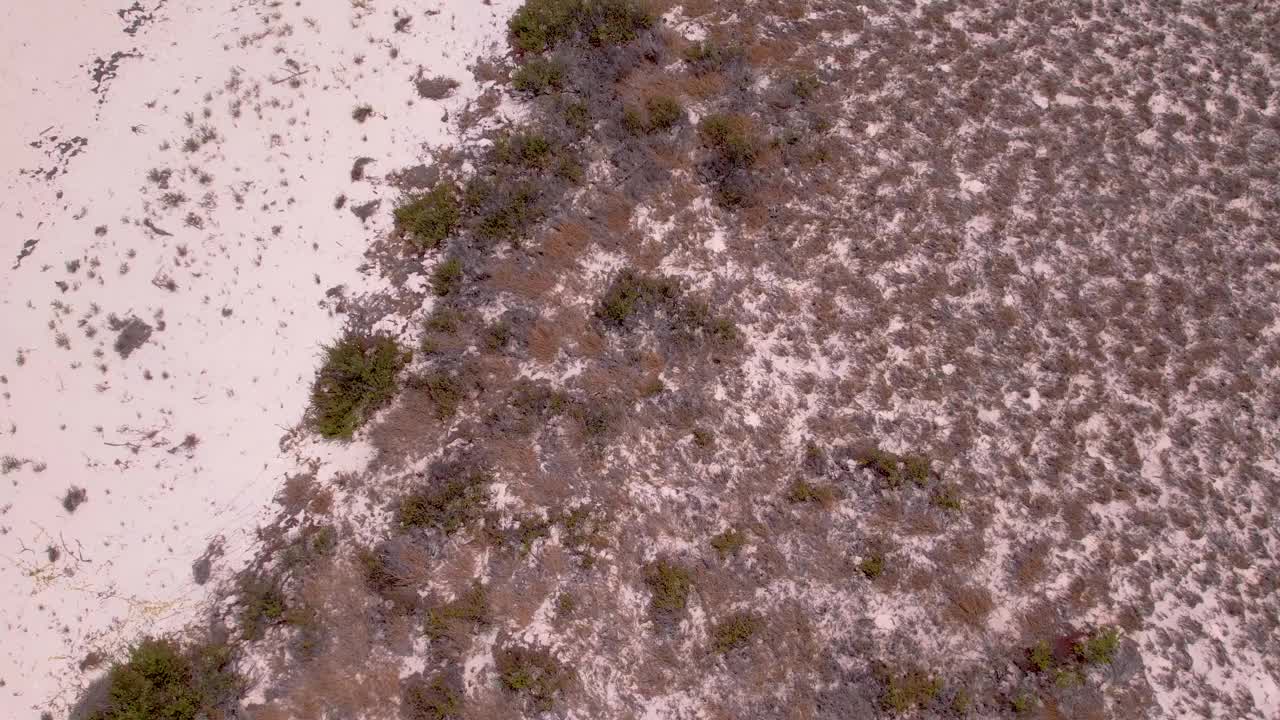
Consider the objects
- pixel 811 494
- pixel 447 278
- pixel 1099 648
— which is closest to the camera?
pixel 1099 648

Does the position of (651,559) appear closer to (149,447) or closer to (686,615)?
(686,615)

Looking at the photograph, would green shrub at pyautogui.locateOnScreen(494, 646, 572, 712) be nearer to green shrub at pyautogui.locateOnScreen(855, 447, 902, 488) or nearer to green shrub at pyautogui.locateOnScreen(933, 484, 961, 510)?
green shrub at pyautogui.locateOnScreen(855, 447, 902, 488)

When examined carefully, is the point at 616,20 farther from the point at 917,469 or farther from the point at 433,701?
the point at 433,701

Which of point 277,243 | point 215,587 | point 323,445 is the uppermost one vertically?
point 277,243

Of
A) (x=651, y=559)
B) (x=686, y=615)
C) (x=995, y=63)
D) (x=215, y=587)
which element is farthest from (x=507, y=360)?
(x=995, y=63)

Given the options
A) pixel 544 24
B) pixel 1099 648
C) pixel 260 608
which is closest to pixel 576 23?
pixel 544 24

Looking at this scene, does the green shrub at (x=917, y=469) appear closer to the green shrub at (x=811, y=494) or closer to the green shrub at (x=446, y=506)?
the green shrub at (x=811, y=494)
